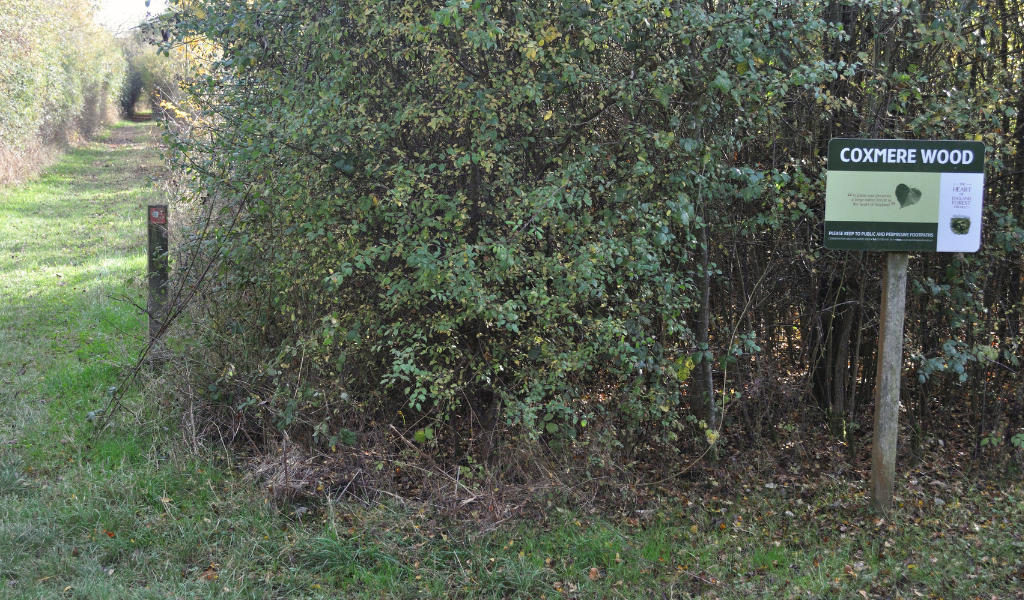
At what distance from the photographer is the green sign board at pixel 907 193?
4.63 m

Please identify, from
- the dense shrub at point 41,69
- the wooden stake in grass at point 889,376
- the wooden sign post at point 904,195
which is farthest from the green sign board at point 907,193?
the dense shrub at point 41,69

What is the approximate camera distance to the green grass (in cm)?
411

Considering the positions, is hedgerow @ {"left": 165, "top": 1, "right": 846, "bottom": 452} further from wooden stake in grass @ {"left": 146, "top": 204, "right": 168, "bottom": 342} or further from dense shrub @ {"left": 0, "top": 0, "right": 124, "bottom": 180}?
dense shrub @ {"left": 0, "top": 0, "right": 124, "bottom": 180}

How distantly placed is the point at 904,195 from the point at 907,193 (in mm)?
20

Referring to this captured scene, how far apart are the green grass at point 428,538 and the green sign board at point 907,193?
1.78 m

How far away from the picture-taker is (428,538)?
14.6 ft

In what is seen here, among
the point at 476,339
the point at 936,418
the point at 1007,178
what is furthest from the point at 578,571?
the point at 1007,178

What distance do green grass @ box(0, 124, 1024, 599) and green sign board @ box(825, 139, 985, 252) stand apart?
5.84 feet

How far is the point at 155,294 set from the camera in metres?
6.86

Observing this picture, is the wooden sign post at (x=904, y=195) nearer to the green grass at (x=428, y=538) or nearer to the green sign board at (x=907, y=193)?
the green sign board at (x=907, y=193)

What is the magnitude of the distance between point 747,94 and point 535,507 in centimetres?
292

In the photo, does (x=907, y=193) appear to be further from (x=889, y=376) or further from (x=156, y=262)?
(x=156, y=262)

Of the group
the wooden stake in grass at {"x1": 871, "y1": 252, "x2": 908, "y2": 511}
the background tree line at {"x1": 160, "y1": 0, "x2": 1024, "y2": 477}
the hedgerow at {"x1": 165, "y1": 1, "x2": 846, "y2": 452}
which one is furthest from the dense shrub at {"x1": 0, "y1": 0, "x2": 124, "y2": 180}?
the wooden stake in grass at {"x1": 871, "y1": 252, "x2": 908, "y2": 511}

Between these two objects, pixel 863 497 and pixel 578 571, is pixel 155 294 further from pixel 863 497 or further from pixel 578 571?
pixel 863 497
